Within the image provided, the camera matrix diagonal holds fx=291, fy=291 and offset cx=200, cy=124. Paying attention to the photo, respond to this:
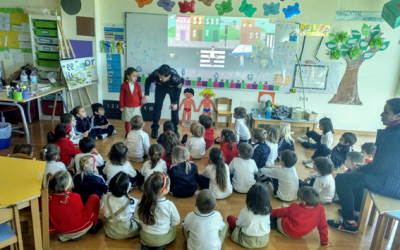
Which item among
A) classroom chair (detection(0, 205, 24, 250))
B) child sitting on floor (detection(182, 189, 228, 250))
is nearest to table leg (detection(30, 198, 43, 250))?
classroom chair (detection(0, 205, 24, 250))

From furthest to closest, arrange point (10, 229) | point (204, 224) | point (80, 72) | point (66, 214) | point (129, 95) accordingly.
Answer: point (80, 72), point (129, 95), point (66, 214), point (204, 224), point (10, 229)

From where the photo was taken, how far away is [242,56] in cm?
536

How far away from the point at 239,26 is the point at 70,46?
301 centimetres

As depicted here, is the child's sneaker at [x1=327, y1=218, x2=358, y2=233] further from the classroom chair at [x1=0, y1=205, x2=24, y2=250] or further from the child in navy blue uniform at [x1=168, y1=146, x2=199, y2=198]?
the classroom chair at [x1=0, y1=205, x2=24, y2=250]

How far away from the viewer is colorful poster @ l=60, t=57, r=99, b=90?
4791 millimetres

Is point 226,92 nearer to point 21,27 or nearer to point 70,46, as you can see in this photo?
point 70,46

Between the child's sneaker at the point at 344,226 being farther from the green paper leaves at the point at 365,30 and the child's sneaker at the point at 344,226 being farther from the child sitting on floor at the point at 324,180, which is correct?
the green paper leaves at the point at 365,30

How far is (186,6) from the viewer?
5.11m

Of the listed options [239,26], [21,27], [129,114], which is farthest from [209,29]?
[21,27]

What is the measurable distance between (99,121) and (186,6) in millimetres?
2487

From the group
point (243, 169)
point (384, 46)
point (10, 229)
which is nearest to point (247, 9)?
point (384, 46)

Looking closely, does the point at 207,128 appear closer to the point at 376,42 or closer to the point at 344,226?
the point at 344,226

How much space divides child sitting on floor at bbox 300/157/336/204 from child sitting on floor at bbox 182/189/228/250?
1.27 metres

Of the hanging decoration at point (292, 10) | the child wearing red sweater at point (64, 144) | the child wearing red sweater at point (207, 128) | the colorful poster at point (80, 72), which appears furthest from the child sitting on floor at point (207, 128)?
the hanging decoration at point (292, 10)
